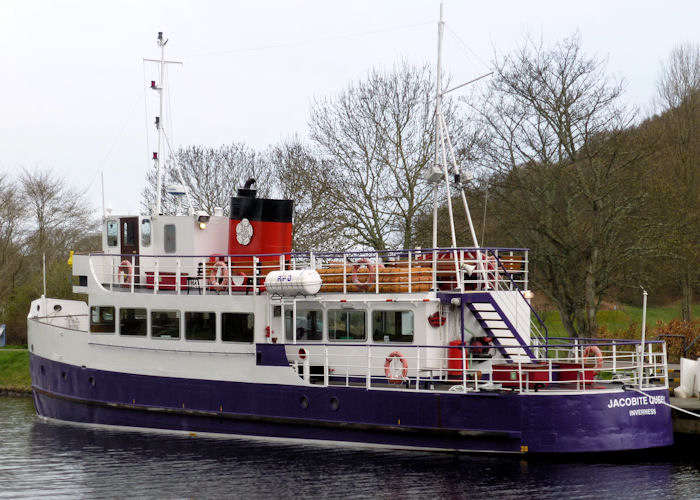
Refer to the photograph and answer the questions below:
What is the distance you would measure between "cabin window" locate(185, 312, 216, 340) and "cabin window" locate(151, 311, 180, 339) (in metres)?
0.34

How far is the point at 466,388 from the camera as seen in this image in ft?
63.4

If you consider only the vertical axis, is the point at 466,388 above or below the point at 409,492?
above

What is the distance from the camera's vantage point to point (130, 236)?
25719mm

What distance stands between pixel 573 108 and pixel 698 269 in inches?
368

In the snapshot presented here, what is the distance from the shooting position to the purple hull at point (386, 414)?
1873 centimetres

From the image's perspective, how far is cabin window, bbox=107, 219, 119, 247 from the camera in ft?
85.3

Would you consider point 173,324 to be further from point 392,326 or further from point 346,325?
point 392,326

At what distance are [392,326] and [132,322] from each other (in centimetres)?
731

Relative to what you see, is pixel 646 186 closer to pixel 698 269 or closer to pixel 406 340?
pixel 698 269

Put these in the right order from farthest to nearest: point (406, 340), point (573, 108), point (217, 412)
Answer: point (573, 108), point (217, 412), point (406, 340)

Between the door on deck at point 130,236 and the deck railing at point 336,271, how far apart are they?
33cm

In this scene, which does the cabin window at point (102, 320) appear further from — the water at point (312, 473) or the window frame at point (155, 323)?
the water at point (312, 473)

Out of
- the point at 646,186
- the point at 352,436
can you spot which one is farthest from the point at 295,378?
the point at 646,186

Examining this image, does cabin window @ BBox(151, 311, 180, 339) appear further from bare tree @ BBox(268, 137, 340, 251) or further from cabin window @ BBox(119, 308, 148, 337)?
bare tree @ BBox(268, 137, 340, 251)
